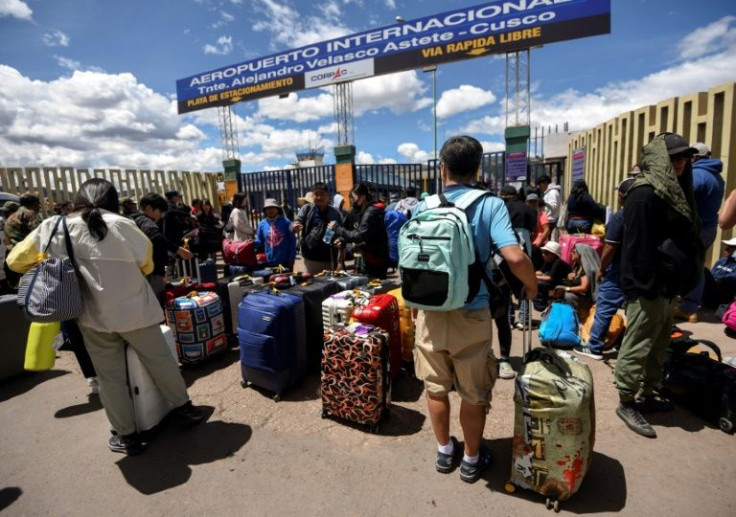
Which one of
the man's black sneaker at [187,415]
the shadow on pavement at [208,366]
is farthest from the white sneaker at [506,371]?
the shadow on pavement at [208,366]

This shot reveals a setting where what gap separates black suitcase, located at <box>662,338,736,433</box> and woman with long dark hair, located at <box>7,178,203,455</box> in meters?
4.08

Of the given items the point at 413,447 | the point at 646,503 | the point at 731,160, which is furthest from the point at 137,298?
the point at 731,160

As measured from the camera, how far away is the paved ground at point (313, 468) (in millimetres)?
2191

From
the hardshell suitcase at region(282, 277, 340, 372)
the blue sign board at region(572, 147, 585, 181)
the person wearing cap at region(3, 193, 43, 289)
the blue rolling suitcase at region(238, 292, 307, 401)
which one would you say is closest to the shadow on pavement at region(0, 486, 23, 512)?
the blue rolling suitcase at region(238, 292, 307, 401)

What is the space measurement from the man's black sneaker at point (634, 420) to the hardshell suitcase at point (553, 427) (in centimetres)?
89

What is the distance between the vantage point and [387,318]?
3270 millimetres

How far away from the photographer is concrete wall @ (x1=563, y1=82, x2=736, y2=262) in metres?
5.57

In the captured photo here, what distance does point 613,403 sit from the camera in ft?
10.3

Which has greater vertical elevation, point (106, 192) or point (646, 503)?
point (106, 192)

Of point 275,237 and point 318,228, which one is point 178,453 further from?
point 275,237

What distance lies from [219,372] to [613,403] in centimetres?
377

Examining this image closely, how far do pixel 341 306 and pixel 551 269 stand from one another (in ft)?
9.97

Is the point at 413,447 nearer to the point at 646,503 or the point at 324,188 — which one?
the point at 646,503

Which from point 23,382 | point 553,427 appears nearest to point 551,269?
point 553,427
